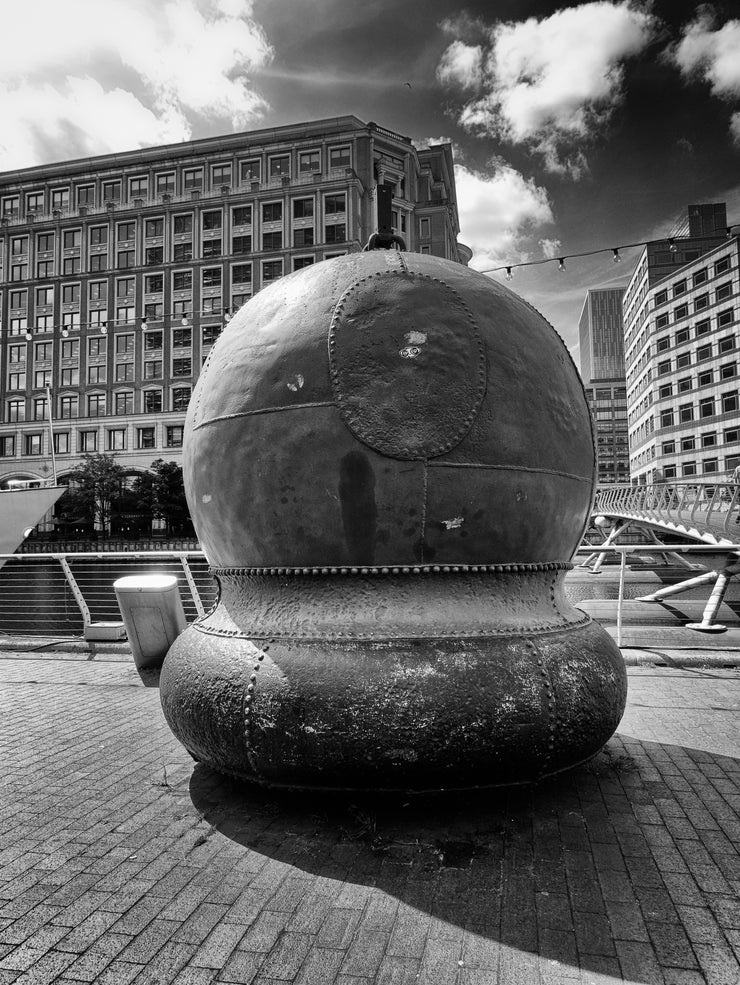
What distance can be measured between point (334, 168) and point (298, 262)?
35.1ft

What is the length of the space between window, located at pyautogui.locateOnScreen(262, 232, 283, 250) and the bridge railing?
48.9 metres

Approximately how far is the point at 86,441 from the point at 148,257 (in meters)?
21.3

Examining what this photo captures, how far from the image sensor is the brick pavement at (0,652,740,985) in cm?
235

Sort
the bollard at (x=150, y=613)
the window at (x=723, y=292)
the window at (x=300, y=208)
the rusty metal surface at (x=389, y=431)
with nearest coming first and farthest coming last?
the rusty metal surface at (x=389, y=431) → the bollard at (x=150, y=613) → the window at (x=300, y=208) → the window at (x=723, y=292)

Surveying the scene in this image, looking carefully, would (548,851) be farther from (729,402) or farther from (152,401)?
(729,402)

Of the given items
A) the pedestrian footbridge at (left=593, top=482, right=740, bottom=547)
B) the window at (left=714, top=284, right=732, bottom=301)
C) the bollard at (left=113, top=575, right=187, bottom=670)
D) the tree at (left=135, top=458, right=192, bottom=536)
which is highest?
the window at (left=714, top=284, right=732, bottom=301)

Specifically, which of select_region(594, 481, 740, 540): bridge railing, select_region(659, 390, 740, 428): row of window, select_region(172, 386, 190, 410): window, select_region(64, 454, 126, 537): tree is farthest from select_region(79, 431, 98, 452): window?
select_region(659, 390, 740, 428): row of window

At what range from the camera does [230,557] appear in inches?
165

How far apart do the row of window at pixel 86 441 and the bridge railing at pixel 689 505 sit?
48087 millimetres

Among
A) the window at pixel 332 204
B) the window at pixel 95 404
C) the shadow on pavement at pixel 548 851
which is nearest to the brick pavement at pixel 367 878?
the shadow on pavement at pixel 548 851

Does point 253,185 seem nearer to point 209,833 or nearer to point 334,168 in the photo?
point 334,168

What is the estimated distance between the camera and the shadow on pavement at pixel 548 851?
2527mm

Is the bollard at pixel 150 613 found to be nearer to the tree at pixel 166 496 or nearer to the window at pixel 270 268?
the tree at pixel 166 496

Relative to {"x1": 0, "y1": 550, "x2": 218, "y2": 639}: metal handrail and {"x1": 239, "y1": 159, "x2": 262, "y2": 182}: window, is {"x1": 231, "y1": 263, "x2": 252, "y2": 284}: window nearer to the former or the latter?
{"x1": 239, "y1": 159, "x2": 262, "y2": 182}: window
